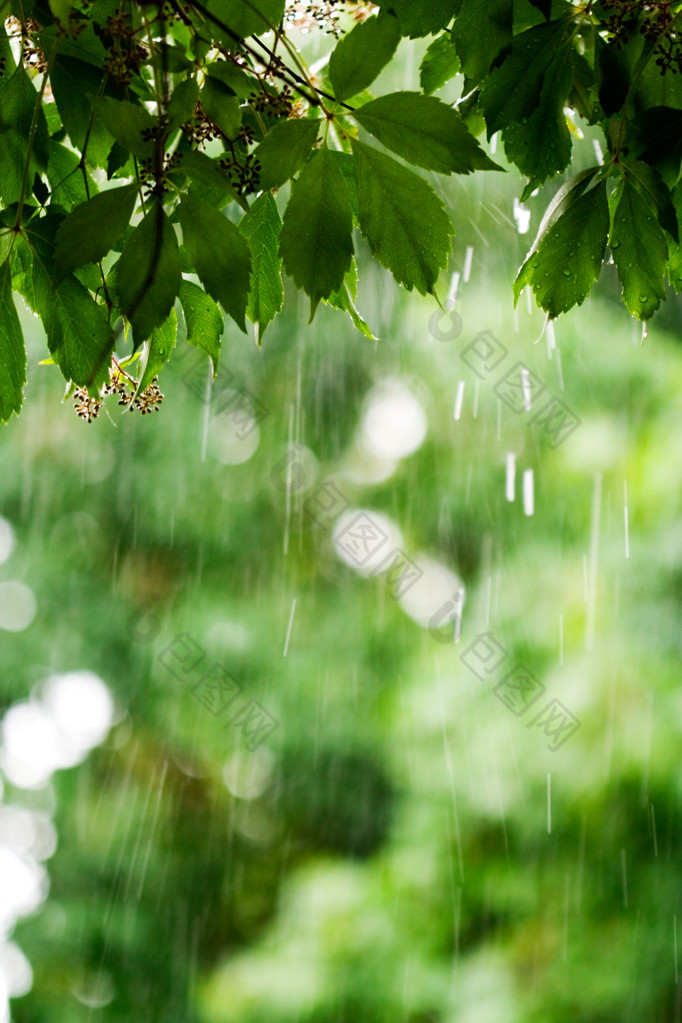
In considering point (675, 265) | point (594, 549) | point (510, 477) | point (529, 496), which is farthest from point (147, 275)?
point (510, 477)

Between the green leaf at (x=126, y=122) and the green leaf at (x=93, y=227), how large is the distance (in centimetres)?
2

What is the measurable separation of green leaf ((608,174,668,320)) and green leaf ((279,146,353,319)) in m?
0.17

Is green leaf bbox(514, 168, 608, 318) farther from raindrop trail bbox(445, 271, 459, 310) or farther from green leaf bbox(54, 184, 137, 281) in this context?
raindrop trail bbox(445, 271, 459, 310)

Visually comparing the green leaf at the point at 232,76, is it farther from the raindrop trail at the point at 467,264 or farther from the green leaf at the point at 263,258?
the raindrop trail at the point at 467,264

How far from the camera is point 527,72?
524mm

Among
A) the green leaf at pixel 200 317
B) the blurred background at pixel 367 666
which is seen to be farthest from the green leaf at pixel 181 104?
the blurred background at pixel 367 666

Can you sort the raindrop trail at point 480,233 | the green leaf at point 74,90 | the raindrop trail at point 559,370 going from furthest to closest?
the raindrop trail at point 480,233
the raindrop trail at point 559,370
the green leaf at point 74,90

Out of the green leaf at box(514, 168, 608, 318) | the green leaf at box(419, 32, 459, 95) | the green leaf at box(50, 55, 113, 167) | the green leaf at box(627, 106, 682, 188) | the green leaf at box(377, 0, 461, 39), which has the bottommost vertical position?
the green leaf at box(514, 168, 608, 318)

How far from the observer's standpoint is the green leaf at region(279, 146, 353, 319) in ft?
1.60

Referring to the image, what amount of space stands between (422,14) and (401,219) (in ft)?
0.38

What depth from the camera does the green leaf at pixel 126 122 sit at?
0.44 m

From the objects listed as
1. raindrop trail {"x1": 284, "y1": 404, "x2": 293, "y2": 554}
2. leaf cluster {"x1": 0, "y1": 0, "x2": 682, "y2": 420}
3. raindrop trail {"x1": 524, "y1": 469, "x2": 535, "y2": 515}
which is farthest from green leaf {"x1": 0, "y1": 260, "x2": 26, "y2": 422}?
raindrop trail {"x1": 284, "y1": 404, "x2": 293, "y2": 554}

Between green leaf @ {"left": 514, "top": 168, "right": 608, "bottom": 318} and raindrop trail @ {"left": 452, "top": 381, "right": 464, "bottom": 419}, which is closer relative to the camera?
green leaf @ {"left": 514, "top": 168, "right": 608, "bottom": 318}

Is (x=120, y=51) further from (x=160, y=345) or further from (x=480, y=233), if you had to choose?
(x=480, y=233)
